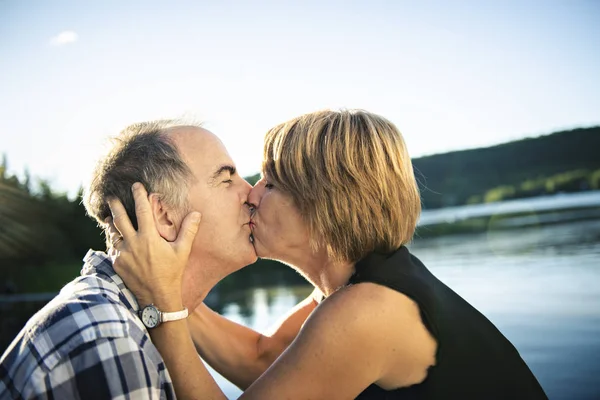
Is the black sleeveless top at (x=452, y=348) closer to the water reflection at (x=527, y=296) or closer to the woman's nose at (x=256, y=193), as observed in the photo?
the woman's nose at (x=256, y=193)

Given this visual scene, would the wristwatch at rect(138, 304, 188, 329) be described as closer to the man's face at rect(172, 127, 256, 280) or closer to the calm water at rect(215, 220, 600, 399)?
the man's face at rect(172, 127, 256, 280)

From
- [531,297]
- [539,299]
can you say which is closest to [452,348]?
[539,299]

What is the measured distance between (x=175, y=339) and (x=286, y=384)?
521 mm

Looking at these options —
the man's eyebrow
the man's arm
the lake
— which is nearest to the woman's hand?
the man's eyebrow

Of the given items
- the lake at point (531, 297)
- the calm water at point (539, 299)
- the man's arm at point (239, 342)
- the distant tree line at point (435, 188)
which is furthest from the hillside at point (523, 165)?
the man's arm at point (239, 342)

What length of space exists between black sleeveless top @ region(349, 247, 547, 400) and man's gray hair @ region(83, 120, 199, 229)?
38.9 inches

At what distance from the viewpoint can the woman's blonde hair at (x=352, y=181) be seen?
2.46 m

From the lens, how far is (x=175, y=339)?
2.25 meters

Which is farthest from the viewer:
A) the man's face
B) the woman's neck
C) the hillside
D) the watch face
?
the hillside

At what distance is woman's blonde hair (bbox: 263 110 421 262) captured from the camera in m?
2.46

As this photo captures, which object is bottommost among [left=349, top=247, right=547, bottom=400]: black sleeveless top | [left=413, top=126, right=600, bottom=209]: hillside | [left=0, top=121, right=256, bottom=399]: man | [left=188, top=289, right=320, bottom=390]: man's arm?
[left=413, top=126, right=600, bottom=209]: hillside

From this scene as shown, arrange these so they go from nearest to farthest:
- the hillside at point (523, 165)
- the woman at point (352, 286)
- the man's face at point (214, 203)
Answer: the woman at point (352, 286)
the man's face at point (214, 203)
the hillside at point (523, 165)

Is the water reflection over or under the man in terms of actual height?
under

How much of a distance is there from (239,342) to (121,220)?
121 cm
